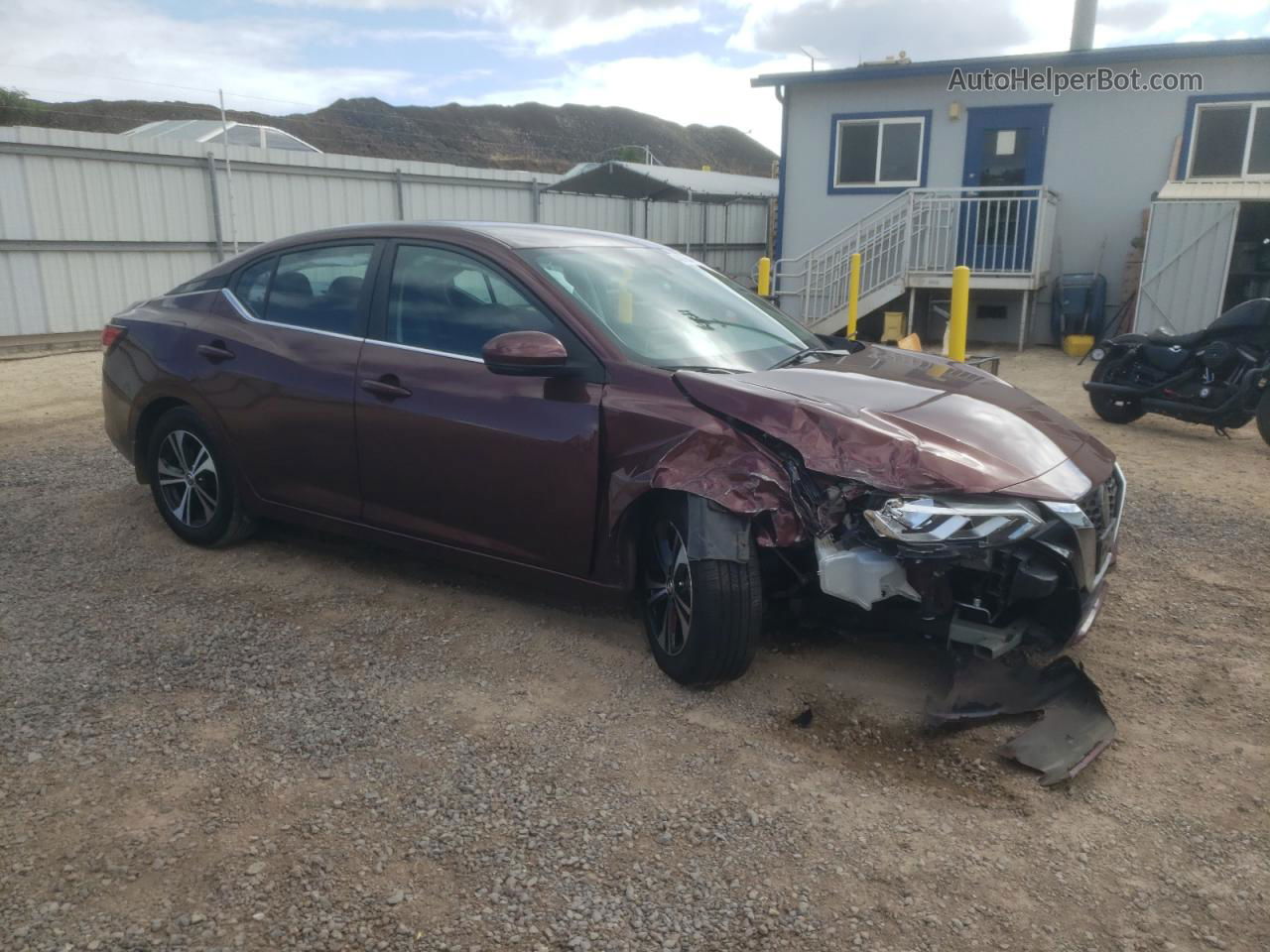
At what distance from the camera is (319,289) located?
4.44 metres

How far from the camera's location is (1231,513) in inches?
229

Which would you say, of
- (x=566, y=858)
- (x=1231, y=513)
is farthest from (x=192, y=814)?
(x=1231, y=513)

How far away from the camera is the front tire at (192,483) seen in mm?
4746

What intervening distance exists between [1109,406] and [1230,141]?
7879 millimetres

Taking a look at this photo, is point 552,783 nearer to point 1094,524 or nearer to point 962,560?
point 962,560

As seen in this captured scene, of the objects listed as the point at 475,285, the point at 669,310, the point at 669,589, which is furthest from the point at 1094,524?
the point at 475,285

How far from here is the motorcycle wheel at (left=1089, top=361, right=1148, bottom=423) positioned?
8.42m

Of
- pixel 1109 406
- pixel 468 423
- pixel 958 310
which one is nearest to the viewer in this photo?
pixel 468 423

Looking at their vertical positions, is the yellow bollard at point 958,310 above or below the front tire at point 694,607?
above

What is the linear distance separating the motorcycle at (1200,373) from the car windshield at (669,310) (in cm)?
470

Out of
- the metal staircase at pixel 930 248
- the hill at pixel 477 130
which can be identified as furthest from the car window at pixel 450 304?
the hill at pixel 477 130

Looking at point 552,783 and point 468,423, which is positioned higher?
point 468,423

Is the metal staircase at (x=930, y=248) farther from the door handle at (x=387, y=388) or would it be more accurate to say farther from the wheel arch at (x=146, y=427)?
the door handle at (x=387, y=388)

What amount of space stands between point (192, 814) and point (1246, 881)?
9.17 ft
